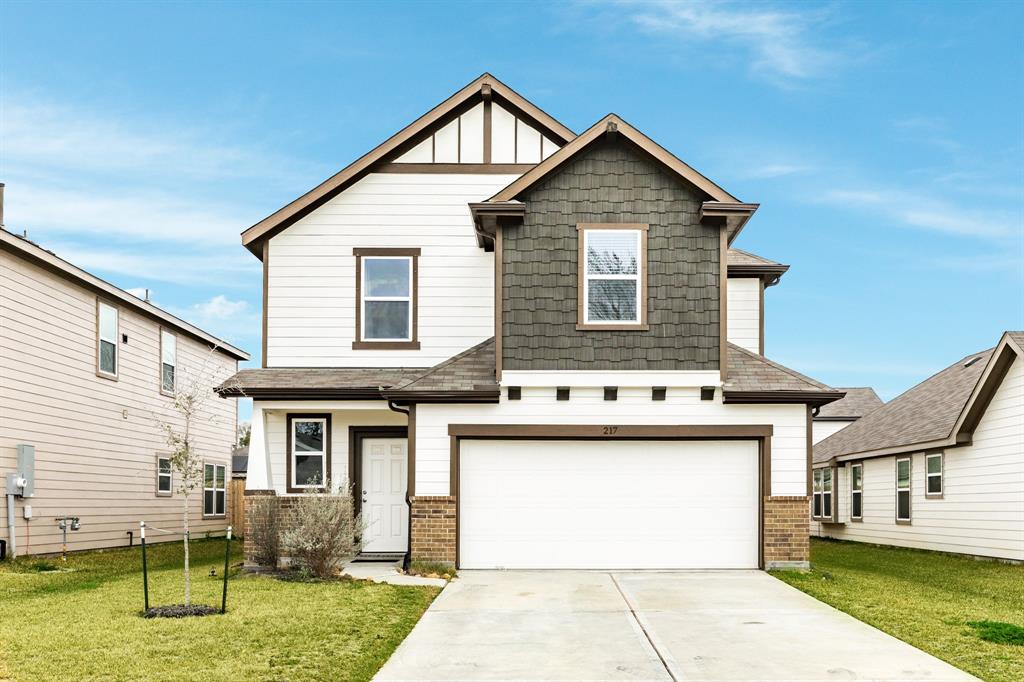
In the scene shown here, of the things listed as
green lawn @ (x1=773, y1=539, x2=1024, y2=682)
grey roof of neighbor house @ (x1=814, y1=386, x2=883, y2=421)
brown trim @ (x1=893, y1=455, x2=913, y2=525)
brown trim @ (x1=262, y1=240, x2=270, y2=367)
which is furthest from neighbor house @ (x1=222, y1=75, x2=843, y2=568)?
grey roof of neighbor house @ (x1=814, y1=386, x2=883, y2=421)

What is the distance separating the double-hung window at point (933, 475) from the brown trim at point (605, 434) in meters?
7.81

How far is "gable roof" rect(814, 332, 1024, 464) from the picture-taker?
19.4 meters

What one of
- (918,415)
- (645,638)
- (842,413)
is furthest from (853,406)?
(645,638)

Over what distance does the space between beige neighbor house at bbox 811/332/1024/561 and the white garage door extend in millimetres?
5904

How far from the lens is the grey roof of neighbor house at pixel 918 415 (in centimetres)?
2238

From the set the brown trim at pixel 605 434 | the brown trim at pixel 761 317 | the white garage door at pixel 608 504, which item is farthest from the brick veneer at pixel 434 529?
the brown trim at pixel 761 317

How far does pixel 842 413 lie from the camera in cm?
3656

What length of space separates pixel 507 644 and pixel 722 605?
11.4 feet

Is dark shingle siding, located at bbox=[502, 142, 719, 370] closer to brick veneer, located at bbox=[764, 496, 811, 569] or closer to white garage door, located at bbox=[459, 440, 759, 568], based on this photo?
white garage door, located at bbox=[459, 440, 759, 568]

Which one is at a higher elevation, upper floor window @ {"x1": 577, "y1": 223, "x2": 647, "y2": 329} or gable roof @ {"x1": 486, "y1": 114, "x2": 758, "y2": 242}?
gable roof @ {"x1": 486, "y1": 114, "x2": 758, "y2": 242}

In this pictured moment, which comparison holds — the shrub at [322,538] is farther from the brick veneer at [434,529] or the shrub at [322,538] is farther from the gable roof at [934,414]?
→ the gable roof at [934,414]

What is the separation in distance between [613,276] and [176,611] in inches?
322

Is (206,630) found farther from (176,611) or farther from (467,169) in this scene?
(467,169)

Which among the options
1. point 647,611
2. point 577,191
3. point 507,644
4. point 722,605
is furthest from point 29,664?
point 577,191
